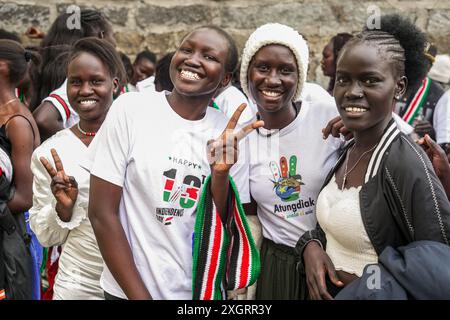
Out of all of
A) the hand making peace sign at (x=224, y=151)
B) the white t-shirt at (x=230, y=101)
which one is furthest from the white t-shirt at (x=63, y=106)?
the hand making peace sign at (x=224, y=151)

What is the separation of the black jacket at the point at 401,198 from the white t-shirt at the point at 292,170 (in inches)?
19.5

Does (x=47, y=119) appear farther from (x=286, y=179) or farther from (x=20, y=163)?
(x=286, y=179)

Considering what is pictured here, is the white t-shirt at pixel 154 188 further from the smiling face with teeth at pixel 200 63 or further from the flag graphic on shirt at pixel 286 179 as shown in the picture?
the flag graphic on shirt at pixel 286 179

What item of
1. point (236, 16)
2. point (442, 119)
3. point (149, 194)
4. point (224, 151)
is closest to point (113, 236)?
point (149, 194)

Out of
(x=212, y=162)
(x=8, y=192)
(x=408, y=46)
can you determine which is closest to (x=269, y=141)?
(x=212, y=162)

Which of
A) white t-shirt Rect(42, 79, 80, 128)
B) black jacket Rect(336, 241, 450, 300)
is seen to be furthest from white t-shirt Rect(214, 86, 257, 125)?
black jacket Rect(336, 241, 450, 300)

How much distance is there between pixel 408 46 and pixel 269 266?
118 cm

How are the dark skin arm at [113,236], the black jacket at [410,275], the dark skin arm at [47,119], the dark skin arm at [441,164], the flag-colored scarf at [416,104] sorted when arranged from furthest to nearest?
the flag-colored scarf at [416,104] < the dark skin arm at [47,119] < the dark skin arm at [441,164] < the dark skin arm at [113,236] < the black jacket at [410,275]

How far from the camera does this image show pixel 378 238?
2.13m

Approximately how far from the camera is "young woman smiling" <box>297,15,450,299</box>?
2.03 m

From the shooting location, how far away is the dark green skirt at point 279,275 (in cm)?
278

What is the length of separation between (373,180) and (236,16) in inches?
154

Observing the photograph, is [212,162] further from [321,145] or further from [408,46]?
[408,46]

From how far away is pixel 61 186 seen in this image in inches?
103
